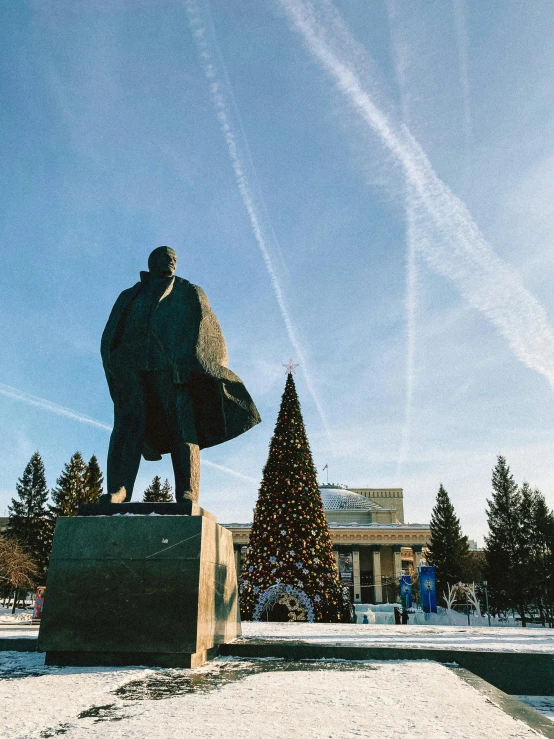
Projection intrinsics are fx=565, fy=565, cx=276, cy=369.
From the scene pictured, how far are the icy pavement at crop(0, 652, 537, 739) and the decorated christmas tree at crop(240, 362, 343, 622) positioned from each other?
50.9 feet

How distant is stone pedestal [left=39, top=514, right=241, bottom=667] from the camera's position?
4.01m

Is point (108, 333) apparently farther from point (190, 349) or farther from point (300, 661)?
point (300, 661)

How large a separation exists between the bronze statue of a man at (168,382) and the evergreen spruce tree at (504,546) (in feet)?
128

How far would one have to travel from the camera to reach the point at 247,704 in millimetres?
2805

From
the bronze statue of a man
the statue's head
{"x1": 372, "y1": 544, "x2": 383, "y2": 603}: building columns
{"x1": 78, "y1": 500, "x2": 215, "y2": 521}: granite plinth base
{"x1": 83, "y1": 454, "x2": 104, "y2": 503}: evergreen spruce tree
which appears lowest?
{"x1": 372, "y1": 544, "x2": 383, "y2": 603}: building columns

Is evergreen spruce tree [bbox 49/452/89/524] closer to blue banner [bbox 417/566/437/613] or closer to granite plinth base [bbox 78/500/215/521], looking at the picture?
blue banner [bbox 417/566/437/613]

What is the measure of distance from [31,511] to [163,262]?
50985 mm

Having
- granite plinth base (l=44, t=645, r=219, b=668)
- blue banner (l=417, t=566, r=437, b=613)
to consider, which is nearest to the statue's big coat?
granite plinth base (l=44, t=645, r=219, b=668)

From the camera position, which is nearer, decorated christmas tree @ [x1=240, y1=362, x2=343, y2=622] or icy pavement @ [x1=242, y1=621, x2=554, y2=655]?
icy pavement @ [x1=242, y1=621, x2=554, y2=655]

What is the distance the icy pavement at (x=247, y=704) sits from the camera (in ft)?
7.62

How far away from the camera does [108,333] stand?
17.7ft

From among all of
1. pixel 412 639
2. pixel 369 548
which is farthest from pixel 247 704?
pixel 369 548

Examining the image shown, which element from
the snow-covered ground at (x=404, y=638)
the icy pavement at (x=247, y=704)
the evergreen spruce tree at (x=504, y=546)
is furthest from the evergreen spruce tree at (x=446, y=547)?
the icy pavement at (x=247, y=704)

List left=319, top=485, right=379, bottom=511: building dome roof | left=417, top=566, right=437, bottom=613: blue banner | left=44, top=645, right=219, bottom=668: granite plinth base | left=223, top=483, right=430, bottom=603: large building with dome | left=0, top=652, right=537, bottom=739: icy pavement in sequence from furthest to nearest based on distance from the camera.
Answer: left=319, top=485, right=379, bottom=511: building dome roof, left=223, top=483, right=430, bottom=603: large building with dome, left=417, top=566, right=437, bottom=613: blue banner, left=44, top=645, right=219, bottom=668: granite plinth base, left=0, top=652, right=537, bottom=739: icy pavement
